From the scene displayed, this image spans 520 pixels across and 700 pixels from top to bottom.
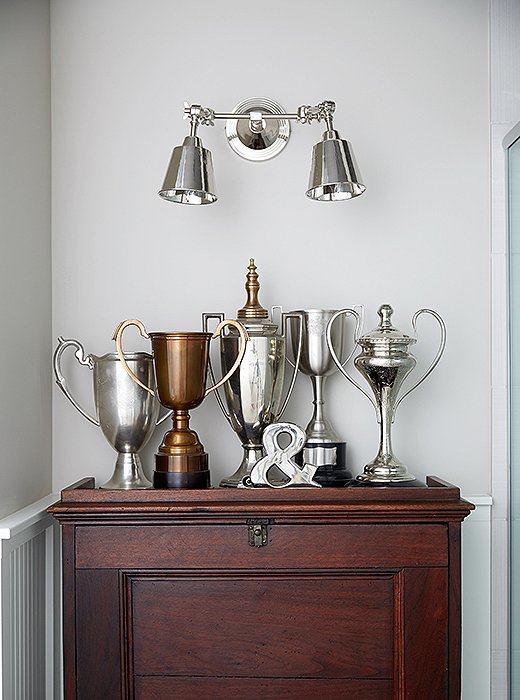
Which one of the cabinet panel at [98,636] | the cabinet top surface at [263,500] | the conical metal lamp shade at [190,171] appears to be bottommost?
the cabinet panel at [98,636]

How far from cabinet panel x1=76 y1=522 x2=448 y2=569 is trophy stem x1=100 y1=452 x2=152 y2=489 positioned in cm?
18

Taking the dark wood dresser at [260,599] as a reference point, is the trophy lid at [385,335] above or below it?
above

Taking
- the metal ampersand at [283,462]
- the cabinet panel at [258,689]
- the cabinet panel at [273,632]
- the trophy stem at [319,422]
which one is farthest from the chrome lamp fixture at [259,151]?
the cabinet panel at [258,689]

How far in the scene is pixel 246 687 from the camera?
1.87 m

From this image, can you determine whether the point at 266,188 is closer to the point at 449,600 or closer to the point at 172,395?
the point at 172,395

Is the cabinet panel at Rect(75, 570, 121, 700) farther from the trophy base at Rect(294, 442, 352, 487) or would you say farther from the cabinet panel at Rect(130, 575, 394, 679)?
the trophy base at Rect(294, 442, 352, 487)

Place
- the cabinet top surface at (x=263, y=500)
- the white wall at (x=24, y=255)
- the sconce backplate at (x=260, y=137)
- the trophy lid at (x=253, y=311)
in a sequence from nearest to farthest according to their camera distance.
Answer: the cabinet top surface at (x=263, y=500), the white wall at (x=24, y=255), the trophy lid at (x=253, y=311), the sconce backplate at (x=260, y=137)

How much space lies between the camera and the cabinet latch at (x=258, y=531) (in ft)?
6.07

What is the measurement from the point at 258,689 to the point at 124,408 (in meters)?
0.64

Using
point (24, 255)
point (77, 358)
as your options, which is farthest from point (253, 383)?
point (24, 255)

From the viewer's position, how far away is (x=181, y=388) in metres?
1.91

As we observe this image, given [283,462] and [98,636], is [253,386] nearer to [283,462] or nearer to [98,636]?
[283,462]

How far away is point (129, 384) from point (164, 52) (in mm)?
826

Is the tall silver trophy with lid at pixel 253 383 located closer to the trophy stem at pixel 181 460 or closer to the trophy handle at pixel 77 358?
the trophy stem at pixel 181 460
